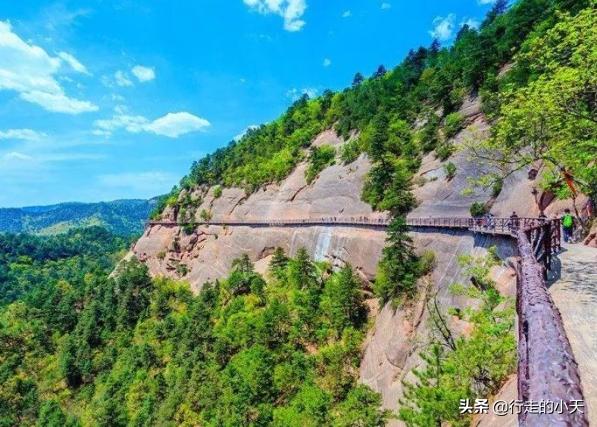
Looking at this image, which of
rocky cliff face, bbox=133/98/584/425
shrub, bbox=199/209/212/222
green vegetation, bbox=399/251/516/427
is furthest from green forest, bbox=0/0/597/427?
shrub, bbox=199/209/212/222

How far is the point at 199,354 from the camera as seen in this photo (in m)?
53.4

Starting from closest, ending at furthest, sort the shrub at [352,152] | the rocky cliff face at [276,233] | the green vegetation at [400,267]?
the green vegetation at [400,267], the rocky cliff face at [276,233], the shrub at [352,152]

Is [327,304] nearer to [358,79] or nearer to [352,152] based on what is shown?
[352,152]

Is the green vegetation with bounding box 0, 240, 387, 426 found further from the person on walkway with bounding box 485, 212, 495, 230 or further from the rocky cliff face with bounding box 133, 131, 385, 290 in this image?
the person on walkway with bounding box 485, 212, 495, 230

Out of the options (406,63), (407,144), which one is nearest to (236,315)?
(407,144)

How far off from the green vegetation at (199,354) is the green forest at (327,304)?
0.22 meters

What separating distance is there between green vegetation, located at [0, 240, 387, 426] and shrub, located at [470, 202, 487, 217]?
13.6 meters

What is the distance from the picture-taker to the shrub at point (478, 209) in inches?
1533

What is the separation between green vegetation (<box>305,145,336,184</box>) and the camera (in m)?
76.1

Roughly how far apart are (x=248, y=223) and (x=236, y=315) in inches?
984

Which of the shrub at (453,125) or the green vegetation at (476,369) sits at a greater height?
the shrub at (453,125)

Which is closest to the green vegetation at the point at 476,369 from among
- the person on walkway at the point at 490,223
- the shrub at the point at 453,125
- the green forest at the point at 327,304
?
the green forest at the point at 327,304

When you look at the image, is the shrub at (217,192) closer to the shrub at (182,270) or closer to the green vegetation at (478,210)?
the shrub at (182,270)

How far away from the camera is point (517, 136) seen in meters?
20.5
